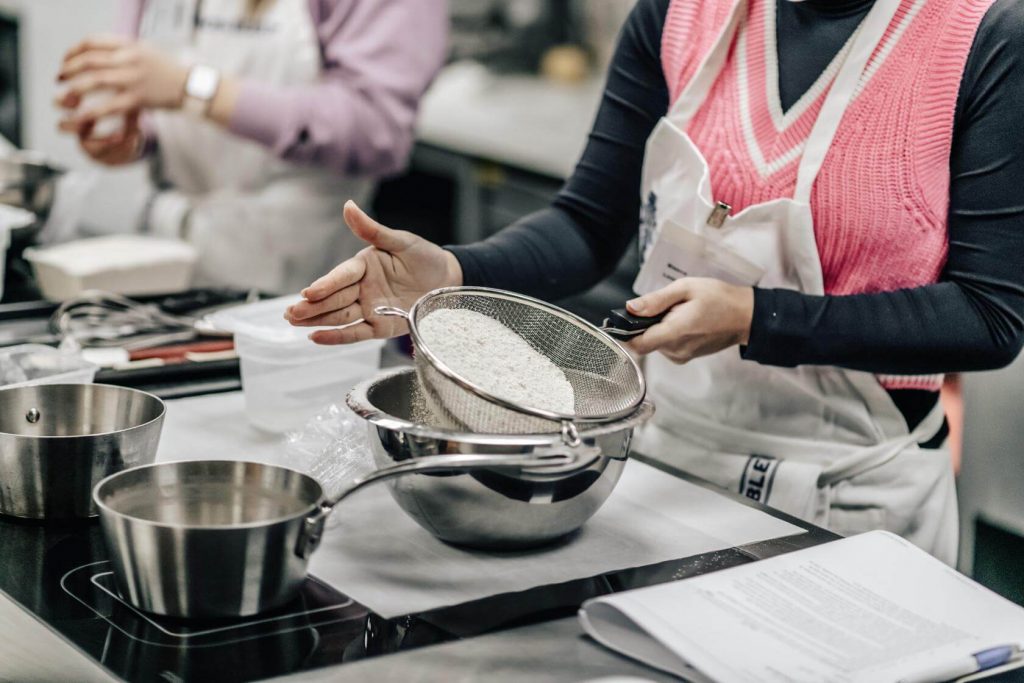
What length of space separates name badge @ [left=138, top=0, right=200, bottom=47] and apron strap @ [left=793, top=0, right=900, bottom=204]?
5.17 feet

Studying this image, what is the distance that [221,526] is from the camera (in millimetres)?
938

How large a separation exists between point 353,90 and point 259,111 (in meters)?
0.19

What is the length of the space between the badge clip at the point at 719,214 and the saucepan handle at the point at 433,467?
0.53m

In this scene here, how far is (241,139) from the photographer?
2.51m

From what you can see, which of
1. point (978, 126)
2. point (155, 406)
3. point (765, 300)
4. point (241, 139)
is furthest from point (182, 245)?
point (978, 126)

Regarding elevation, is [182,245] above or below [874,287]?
below

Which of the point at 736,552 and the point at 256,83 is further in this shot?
the point at 256,83

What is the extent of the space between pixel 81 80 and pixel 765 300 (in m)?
1.51

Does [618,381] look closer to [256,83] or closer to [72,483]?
[72,483]

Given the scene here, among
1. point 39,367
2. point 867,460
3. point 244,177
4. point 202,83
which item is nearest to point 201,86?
point 202,83

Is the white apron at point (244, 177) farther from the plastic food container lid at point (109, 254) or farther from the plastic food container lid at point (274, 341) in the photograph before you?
the plastic food container lid at point (274, 341)

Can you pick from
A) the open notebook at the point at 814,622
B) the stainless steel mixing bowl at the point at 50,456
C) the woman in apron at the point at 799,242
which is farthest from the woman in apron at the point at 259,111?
the open notebook at the point at 814,622

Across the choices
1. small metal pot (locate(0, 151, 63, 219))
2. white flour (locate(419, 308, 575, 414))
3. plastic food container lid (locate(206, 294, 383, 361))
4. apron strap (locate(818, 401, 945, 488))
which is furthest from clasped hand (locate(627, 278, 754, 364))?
small metal pot (locate(0, 151, 63, 219))

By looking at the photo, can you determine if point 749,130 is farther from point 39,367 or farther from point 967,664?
point 39,367
